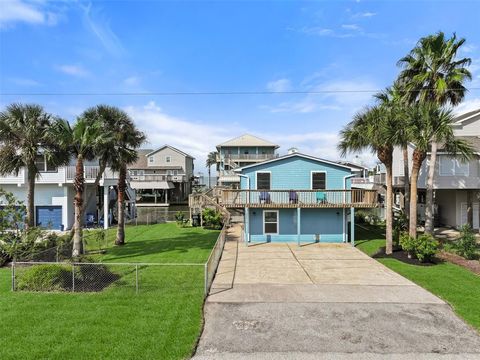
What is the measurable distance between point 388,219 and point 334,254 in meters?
3.26

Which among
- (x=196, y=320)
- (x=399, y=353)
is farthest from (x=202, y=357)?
(x=399, y=353)

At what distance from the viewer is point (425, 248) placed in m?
14.1

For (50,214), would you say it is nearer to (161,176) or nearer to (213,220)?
(213,220)

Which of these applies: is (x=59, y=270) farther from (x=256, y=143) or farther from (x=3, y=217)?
(x=256, y=143)

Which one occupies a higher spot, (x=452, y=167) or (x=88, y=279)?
(x=452, y=167)

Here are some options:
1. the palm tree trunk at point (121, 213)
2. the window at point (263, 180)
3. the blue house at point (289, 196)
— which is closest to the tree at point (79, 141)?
the palm tree trunk at point (121, 213)

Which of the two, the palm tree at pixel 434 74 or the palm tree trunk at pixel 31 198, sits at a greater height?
the palm tree at pixel 434 74

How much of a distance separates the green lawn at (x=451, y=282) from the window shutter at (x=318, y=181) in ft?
17.3

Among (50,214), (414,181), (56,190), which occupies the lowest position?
(50,214)

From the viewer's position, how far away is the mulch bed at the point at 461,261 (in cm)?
1336

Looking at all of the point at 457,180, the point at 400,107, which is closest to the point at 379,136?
the point at 400,107

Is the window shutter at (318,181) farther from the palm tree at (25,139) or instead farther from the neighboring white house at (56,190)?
the neighboring white house at (56,190)

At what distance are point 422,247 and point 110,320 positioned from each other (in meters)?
12.8

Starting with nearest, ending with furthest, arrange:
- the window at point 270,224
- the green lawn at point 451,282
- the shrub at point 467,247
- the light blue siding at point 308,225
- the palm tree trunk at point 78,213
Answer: the green lawn at point 451,282
the palm tree trunk at point 78,213
the shrub at point 467,247
the light blue siding at point 308,225
the window at point 270,224
